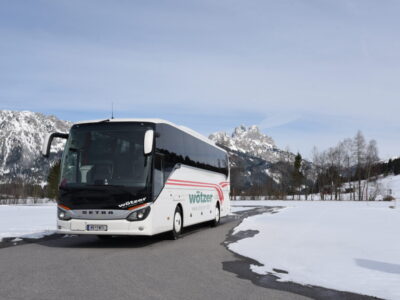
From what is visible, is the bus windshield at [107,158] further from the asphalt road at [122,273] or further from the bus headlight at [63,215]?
the asphalt road at [122,273]

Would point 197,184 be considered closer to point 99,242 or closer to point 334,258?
point 99,242

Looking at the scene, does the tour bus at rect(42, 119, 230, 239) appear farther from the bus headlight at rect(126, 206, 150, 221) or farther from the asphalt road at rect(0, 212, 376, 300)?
the asphalt road at rect(0, 212, 376, 300)

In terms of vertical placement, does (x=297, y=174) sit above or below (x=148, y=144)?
above

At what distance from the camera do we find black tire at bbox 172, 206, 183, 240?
14250mm

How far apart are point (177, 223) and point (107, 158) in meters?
3.66

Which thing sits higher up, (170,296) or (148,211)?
(148,211)

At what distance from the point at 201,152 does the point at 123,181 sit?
641 centimetres

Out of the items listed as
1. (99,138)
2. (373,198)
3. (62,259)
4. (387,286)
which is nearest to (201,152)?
(99,138)

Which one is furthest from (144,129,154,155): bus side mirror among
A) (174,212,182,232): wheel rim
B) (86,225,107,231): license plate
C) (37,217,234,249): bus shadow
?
(174,212,182,232): wheel rim

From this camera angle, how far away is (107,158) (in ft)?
A: 39.8

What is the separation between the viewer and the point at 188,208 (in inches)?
624

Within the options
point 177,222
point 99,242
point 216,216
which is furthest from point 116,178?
point 216,216

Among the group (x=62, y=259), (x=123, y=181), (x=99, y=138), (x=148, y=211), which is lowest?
(x=62, y=259)

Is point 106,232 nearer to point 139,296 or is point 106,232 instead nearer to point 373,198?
point 139,296
